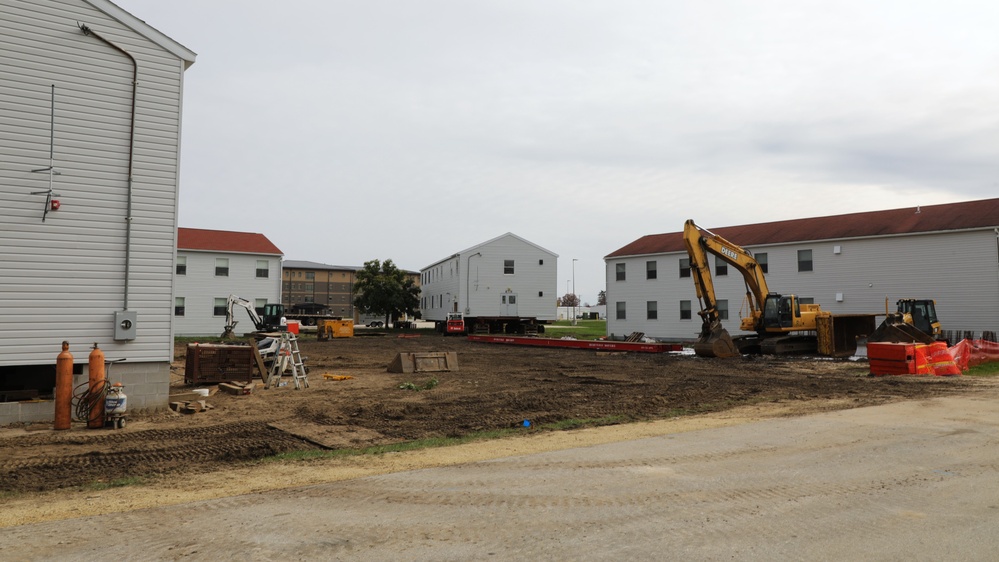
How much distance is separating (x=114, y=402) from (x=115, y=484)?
3.97 meters

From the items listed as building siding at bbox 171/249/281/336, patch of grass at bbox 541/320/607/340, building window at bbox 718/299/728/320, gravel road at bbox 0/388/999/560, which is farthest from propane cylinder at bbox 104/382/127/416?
building siding at bbox 171/249/281/336

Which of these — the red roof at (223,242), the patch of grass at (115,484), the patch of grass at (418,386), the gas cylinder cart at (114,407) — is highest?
the red roof at (223,242)

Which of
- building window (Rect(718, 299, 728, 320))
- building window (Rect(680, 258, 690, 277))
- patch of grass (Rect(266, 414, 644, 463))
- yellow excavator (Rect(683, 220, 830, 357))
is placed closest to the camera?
patch of grass (Rect(266, 414, 644, 463))

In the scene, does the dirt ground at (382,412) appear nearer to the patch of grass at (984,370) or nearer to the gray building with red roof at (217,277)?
the patch of grass at (984,370)

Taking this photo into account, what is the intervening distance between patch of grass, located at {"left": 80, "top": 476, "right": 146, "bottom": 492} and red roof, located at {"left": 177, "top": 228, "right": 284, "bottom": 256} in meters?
43.5

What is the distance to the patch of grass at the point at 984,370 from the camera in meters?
19.9

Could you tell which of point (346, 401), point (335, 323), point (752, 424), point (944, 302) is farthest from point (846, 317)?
point (335, 323)

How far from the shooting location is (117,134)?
12391 millimetres

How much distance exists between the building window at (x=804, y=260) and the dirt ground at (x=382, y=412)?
528 inches

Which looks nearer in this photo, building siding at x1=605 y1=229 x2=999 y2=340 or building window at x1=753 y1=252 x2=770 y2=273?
building siding at x1=605 y1=229 x2=999 y2=340

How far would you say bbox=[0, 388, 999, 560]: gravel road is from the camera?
16.9 ft

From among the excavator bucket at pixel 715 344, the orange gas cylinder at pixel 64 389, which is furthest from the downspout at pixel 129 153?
the excavator bucket at pixel 715 344

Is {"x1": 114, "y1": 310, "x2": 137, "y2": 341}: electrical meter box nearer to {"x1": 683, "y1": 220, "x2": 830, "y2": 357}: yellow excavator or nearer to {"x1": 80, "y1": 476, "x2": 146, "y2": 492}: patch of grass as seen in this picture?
{"x1": 80, "y1": 476, "x2": 146, "y2": 492}: patch of grass

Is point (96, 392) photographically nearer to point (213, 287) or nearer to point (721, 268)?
point (721, 268)
